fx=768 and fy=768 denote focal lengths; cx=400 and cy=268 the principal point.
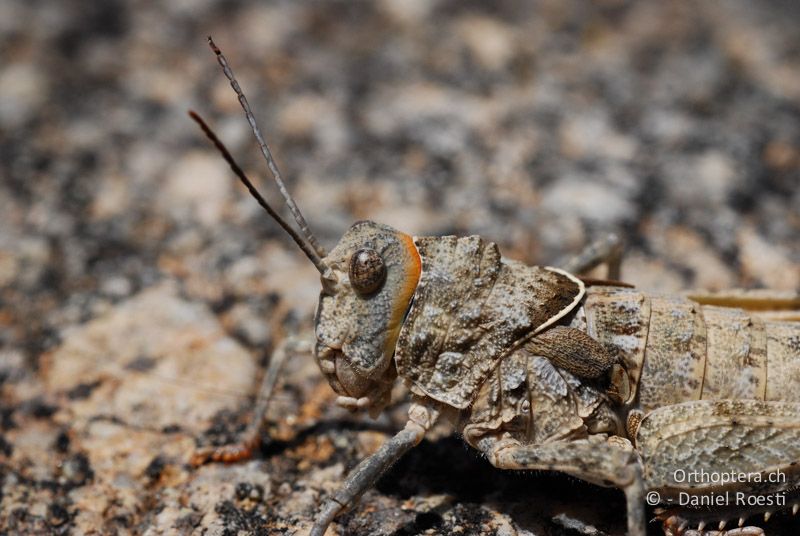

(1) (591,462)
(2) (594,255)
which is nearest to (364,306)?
(1) (591,462)

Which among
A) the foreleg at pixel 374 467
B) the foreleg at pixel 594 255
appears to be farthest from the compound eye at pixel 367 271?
the foreleg at pixel 594 255

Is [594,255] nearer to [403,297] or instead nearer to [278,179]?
[403,297]

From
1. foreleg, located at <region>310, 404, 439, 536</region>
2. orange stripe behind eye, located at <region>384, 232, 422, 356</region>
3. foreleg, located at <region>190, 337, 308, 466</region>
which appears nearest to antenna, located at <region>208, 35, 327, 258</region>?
orange stripe behind eye, located at <region>384, 232, 422, 356</region>

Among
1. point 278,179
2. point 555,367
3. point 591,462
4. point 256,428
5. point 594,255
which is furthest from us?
point 594,255

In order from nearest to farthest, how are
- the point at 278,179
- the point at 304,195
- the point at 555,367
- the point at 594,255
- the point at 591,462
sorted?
Answer: 1. the point at 591,462
2. the point at 555,367
3. the point at 278,179
4. the point at 594,255
5. the point at 304,195

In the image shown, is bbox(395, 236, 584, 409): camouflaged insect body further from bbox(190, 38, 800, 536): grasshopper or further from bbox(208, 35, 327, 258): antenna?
bbox(208, 35, 327, 258): antenna

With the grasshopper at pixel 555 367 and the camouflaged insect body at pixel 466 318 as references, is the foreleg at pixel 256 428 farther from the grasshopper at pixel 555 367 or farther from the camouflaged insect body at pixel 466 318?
the camouflaged insect body at pixel 466 318
